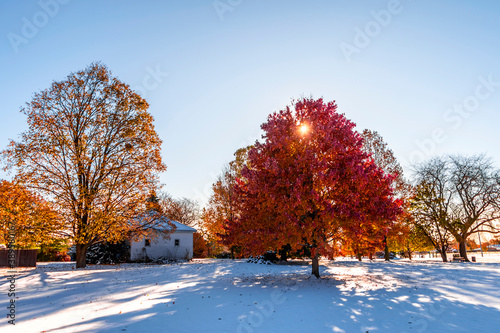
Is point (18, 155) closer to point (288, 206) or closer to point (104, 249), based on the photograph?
point (104, 249)

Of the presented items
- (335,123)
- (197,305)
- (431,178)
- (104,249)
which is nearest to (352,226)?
(335,123)

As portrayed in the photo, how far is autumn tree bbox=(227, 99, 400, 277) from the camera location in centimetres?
1316

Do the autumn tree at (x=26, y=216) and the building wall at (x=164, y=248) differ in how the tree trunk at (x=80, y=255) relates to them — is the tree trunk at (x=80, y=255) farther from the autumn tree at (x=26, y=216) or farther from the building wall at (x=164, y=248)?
the building wall at (x=164, y=248)

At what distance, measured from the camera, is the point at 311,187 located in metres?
13.8

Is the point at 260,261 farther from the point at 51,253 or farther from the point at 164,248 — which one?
the point at 51,253

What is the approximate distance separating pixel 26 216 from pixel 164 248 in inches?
682

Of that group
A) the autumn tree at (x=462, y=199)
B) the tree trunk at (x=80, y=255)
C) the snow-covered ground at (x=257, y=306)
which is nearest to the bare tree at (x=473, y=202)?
the autumn tree at (x=462, y=199)

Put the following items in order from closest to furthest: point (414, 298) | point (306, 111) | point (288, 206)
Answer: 1. point (414, 298)
2. point (288, 206)
3. point (306, 111)

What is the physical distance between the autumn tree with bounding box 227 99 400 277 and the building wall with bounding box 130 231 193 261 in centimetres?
2124

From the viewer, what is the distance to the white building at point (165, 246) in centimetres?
3322

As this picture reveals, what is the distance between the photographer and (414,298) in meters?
10.7

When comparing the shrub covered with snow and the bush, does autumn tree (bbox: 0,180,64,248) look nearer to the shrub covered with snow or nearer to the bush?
the shrub covered with snow

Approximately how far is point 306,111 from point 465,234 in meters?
27.4

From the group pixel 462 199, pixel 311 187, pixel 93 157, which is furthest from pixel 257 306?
pixel 462 199
